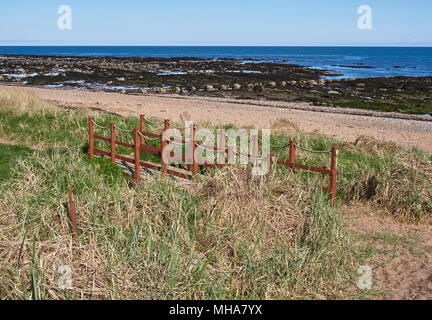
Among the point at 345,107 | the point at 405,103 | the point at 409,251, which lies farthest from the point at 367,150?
the point at 405,103

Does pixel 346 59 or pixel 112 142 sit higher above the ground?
pixel 346 59

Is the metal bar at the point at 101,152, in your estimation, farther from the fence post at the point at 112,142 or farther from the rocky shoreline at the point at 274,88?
the rocky shoreline at the point at 274,88

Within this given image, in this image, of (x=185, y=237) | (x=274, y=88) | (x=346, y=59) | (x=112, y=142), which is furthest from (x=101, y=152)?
(x=346, y=59)

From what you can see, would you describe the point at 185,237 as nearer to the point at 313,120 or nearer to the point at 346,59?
the point at 313,120

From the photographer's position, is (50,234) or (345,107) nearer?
(50,234)

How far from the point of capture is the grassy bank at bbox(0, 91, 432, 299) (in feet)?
15.1

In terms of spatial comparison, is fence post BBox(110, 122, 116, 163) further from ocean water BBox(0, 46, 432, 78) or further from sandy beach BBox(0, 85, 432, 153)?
ocean water BBox(0, 46, 432, 78)

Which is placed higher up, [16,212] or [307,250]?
[16,212]

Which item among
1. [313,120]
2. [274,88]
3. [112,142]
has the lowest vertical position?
[313,120]

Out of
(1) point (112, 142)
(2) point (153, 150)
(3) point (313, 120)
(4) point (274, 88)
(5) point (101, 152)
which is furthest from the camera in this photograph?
(4) point (274, 88)

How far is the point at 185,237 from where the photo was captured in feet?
17.8
